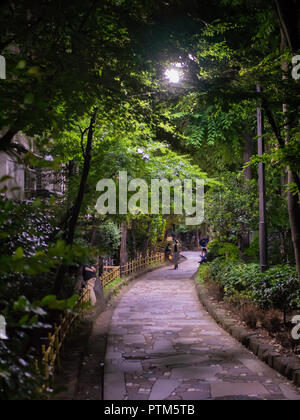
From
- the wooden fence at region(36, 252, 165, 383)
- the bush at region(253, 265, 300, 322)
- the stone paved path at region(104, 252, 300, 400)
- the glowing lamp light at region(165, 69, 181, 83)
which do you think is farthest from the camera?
the bush at region(253, 265, 300, 322)

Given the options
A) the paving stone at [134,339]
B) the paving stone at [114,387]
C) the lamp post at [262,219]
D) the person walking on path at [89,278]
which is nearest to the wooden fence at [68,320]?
the person walking on path at [89,278]

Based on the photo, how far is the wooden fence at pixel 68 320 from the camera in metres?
4.33

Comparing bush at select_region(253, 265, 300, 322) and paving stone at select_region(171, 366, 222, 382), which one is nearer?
paving stone at select_region(171, 366, 222, 382)

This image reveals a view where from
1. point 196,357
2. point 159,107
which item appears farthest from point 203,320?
point 159,107

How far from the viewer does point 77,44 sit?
13.5 feet

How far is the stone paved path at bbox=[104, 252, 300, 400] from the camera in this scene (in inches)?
221

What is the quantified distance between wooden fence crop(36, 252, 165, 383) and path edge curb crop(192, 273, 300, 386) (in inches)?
134

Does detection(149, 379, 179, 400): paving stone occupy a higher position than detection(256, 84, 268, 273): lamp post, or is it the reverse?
detection(256, 84, 268, 273): lamp post

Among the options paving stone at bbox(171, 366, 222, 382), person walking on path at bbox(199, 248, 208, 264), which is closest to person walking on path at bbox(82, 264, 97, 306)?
paving stone at bbox(171, 366, 222, 382)

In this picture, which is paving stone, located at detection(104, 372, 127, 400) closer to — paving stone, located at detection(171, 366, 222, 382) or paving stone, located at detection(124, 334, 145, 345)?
paving stone, located at detection(171, 366, 222, 382)

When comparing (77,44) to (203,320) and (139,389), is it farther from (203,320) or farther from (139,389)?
(203,320)

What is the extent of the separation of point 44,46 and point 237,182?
13.7m

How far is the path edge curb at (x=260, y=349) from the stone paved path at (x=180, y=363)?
0.40 feet

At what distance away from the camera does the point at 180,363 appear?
7039 millimetres
